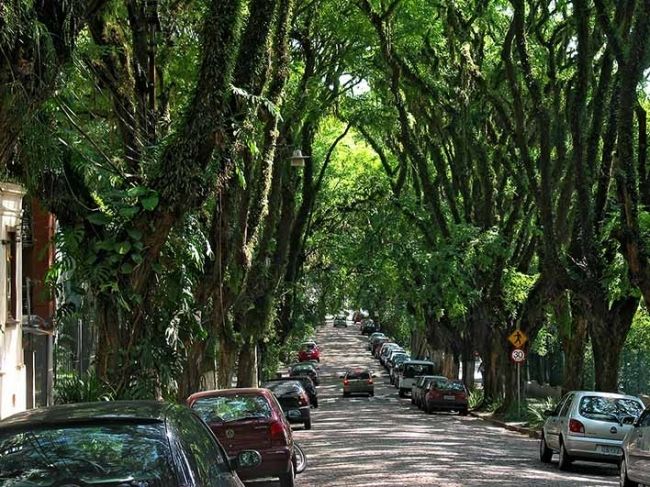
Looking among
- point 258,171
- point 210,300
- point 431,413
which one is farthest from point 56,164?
point 431,413

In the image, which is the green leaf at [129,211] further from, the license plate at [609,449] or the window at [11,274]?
the license plate at [609,449]

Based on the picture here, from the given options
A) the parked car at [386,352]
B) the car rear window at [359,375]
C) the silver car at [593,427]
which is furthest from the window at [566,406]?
the parked car at [386,352]

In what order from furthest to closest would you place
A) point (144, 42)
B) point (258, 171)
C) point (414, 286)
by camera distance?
point (414, 286) → point (258, 171) → point (144, 42)

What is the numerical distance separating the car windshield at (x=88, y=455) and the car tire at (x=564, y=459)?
1380 cm

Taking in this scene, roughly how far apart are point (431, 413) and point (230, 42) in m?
28.3

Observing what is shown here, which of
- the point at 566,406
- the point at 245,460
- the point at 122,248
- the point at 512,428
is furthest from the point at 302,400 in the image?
the point at 245,460

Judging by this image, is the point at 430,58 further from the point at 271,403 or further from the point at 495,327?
the point at 271,403

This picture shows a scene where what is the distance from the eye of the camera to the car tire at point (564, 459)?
18.7 meters

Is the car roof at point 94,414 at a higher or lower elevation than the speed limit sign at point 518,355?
higher

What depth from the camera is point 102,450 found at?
6035 mm

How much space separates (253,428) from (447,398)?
25672 mm

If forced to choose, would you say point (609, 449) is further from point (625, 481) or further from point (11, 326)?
point (11, 326)

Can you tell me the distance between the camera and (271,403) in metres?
15.0

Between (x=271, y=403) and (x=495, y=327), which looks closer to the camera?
(x=271, y=403)
